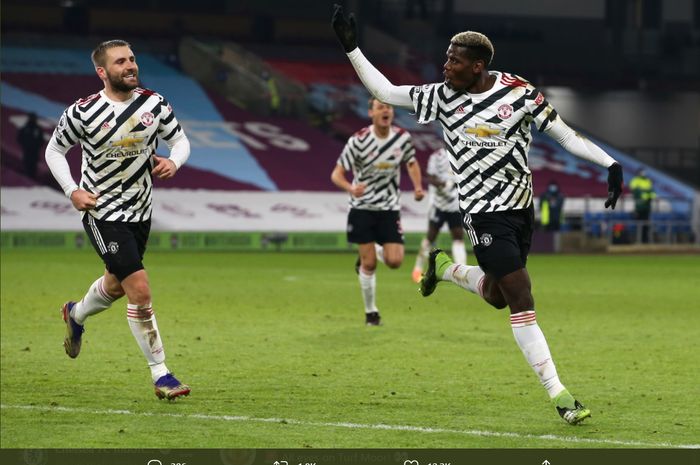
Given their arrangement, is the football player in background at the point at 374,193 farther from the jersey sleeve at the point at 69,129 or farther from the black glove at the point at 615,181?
the black glove at the point at 615,181

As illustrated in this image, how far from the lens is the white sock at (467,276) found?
370 inches

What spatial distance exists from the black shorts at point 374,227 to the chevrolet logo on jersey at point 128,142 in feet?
19.8

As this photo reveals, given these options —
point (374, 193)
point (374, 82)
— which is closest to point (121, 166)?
point (374, 82)

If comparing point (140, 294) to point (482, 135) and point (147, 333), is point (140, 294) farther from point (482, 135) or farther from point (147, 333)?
point (482, 135)

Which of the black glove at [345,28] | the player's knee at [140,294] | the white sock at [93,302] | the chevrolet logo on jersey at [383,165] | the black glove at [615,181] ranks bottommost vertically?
the white sock at [93,302]

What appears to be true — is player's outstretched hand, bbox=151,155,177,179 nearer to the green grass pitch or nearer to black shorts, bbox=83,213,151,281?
black shorts, bbox=83,213,151,281

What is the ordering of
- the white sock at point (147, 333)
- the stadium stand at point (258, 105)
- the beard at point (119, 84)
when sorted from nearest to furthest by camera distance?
1. the beard at point (119, 84)
2. the white sock at point (147, 333)
3. the stadium stand at point (258, 105)

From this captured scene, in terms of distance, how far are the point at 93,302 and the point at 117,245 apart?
0.76m

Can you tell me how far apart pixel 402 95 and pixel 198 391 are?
280 cm

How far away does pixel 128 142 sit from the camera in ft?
31.4

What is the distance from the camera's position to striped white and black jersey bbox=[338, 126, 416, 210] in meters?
15.4

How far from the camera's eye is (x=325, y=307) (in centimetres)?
1791

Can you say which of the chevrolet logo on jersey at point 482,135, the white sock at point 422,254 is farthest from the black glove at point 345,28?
the white sock at point 422,254
